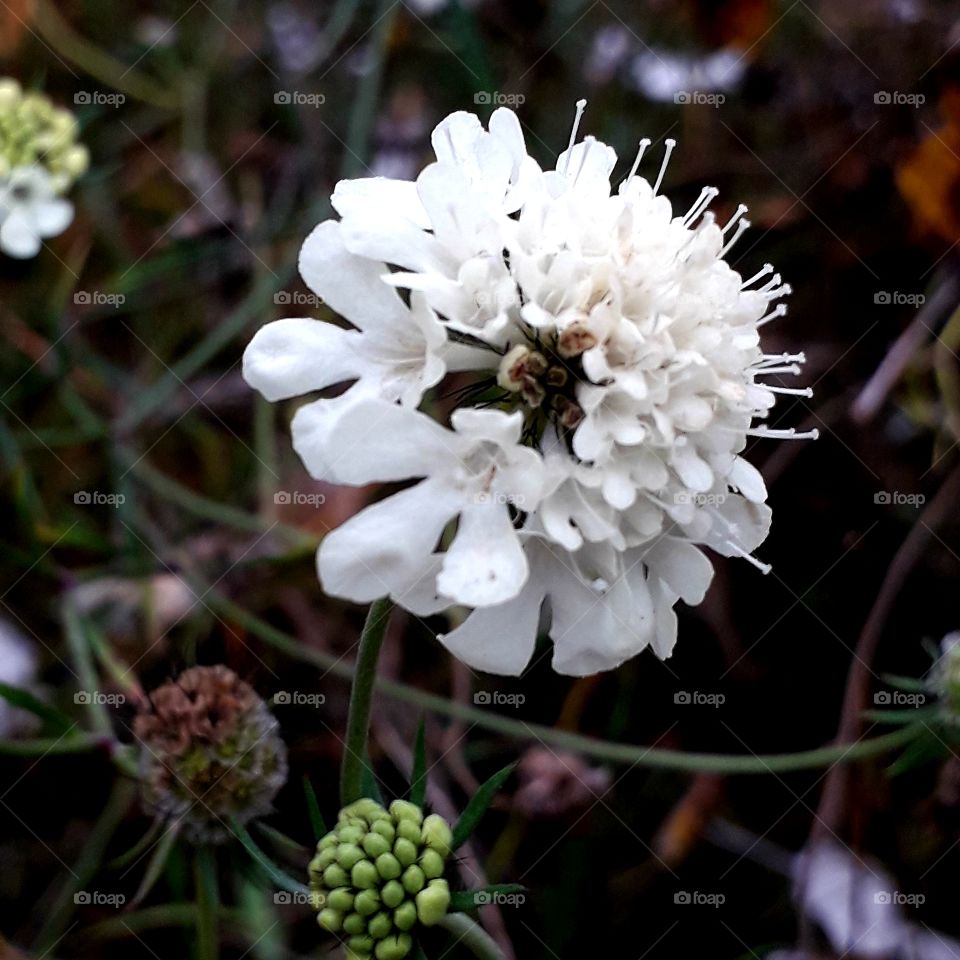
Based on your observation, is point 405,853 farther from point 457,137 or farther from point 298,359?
point 457,137

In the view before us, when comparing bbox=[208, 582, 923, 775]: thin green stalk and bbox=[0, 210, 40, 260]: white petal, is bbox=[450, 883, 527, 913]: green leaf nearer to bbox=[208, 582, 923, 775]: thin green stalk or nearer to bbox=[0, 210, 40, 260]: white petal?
bbox=[208, 582, 923, 775]: thin green stalk

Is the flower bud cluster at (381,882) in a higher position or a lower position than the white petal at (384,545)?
lower

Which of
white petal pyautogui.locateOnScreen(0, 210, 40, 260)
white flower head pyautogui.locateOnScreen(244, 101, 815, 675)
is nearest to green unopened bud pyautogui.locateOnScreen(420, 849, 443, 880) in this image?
white flower head pyautogui.locateOnScreen(244, 101, 815, 675)

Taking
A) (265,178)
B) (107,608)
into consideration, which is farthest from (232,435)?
(265,178)
